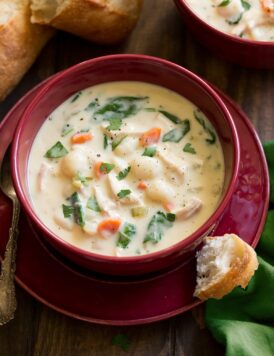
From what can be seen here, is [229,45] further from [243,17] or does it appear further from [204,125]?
[204,125]

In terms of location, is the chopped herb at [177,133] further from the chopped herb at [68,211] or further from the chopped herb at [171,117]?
the chopped herb at [68,211]

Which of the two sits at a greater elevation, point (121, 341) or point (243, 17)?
point (243, 17)

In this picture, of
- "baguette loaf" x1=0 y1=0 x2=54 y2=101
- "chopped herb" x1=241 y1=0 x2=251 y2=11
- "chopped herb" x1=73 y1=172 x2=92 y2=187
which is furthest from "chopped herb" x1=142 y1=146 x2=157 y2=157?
"chopped herb" x1=241 y1=0 x2=251 y2=11

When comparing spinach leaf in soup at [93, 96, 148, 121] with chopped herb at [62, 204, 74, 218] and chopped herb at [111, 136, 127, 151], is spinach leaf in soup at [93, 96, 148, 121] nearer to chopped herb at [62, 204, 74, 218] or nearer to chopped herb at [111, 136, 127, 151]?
chopped herb at [111, 136, 127, 151]

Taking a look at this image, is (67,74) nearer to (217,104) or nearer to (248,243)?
(217,104)

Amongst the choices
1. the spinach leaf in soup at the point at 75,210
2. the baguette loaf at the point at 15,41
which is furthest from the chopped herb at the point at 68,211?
the baguette loaf at the point at 15,41

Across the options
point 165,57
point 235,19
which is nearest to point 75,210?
point 165,57
